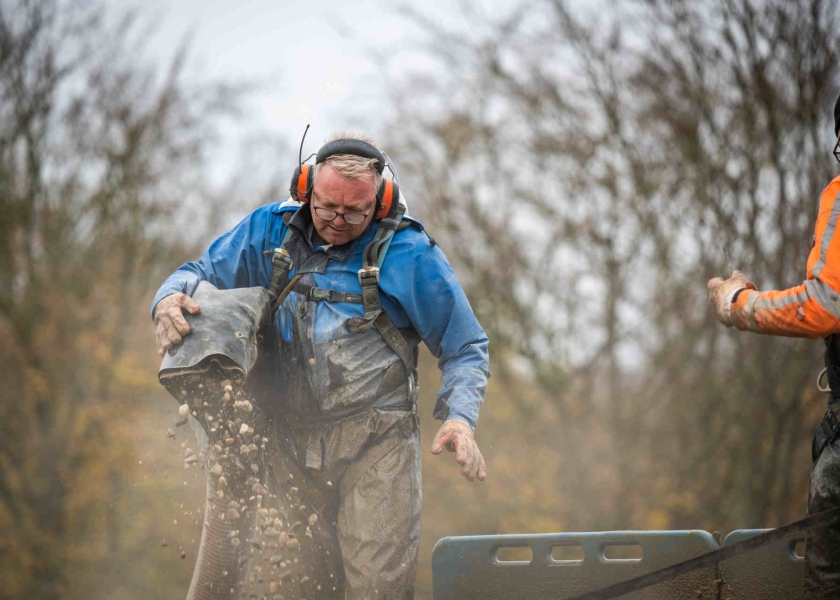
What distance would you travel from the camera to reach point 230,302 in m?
3.06

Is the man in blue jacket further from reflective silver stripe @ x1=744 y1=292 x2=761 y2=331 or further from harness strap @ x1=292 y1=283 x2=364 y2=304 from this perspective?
reflective silver stripe @ x1=744 y1=292 x2=761 y2=331

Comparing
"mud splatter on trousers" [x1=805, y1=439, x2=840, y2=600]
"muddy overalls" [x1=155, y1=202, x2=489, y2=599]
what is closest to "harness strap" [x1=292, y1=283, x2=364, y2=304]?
"muddy overalls" [x1=155, y1=202, x2=489, y2=599]

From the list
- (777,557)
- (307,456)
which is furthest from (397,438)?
(777,557)

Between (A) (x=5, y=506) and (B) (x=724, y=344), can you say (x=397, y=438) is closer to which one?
(B) (x=724, y=344)

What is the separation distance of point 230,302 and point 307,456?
25.6 inches

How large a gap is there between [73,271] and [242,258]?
447 inches

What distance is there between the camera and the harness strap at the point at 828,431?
2.66 metres

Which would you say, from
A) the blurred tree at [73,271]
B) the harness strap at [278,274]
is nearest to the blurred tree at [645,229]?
the blurred tree at [73,271]

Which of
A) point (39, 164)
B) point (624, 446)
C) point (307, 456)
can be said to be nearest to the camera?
point (307, 456)

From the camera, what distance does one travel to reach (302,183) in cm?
333

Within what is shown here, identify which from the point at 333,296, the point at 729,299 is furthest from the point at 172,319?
the point at 729,299

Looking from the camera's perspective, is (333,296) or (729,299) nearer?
(729,299)

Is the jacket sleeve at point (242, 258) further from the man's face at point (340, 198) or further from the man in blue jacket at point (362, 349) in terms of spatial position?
the man's face at point (340, 198)

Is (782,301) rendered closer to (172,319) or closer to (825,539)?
(825,539)
